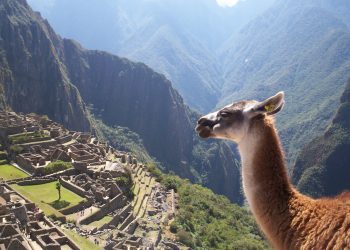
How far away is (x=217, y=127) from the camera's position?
4430 mm

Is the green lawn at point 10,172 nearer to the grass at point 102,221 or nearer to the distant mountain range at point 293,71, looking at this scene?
the grass at point 102,221

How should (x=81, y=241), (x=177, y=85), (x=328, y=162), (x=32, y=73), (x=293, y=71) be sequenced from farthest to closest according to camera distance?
1. (x=177, y=85)
2. (x=293, y=71)
3. (x=32, y=73)
4. (x=328, y=162)
5. (x=81, y=241)

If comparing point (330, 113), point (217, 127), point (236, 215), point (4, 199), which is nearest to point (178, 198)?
point (236, 215)

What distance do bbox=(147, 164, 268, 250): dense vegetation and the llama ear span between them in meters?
22.2

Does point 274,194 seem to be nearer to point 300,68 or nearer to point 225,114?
point 225,114

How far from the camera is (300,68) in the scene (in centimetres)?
12950

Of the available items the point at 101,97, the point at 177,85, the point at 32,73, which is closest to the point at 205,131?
the point at 32,73

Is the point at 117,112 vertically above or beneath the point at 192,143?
above

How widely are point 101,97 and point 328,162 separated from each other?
269 feet

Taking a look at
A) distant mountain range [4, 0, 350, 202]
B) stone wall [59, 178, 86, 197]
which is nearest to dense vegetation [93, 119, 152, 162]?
distant mountain range [4, 0, 350, 202]

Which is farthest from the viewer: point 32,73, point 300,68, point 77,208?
point 300,68

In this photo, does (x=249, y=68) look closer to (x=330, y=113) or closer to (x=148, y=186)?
(x=330, y=113)

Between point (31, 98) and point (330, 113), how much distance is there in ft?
181

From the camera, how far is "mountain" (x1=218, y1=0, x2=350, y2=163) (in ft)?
287
